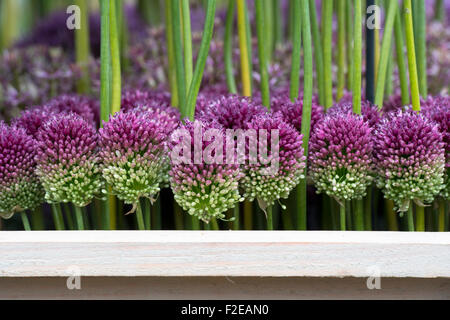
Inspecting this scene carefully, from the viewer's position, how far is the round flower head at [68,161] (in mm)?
429

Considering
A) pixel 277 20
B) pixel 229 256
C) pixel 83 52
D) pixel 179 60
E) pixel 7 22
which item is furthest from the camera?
pixel 7 22

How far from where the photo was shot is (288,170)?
0.42m

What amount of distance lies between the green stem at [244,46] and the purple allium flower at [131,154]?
16 centimetres

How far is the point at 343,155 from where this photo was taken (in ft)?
1.40

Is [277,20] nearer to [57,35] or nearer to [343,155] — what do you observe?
[57,35]

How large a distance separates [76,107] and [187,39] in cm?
15

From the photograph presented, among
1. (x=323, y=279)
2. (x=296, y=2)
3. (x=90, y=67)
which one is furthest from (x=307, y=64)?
(x=90, y=67)

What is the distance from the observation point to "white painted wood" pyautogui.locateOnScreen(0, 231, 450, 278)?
1.29ft

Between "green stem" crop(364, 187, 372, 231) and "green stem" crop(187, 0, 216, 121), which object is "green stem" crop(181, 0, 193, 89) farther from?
"green stem" crop(364, 187, 372, 231)

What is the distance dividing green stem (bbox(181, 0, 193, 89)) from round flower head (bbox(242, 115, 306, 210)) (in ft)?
0.35

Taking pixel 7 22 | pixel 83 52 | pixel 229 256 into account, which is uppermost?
pixel 7 22

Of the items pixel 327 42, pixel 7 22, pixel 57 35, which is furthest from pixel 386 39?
pixel 7 22

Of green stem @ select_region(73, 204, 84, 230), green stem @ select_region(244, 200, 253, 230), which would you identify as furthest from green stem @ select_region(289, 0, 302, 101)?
green stem @ select_region(73, 204, 84, 230)

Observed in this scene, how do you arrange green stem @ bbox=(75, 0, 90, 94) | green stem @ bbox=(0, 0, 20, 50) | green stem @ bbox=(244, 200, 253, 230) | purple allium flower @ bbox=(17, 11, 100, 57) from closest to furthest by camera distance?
green stem @ bbox=(244, 200, 253, 230), green stem @ bbox=(75, 0, 90, 94), purple allium flower @ bbox=(17, 11, 100, 57), green stem @ bbox=(0, 0, 20, 50)
